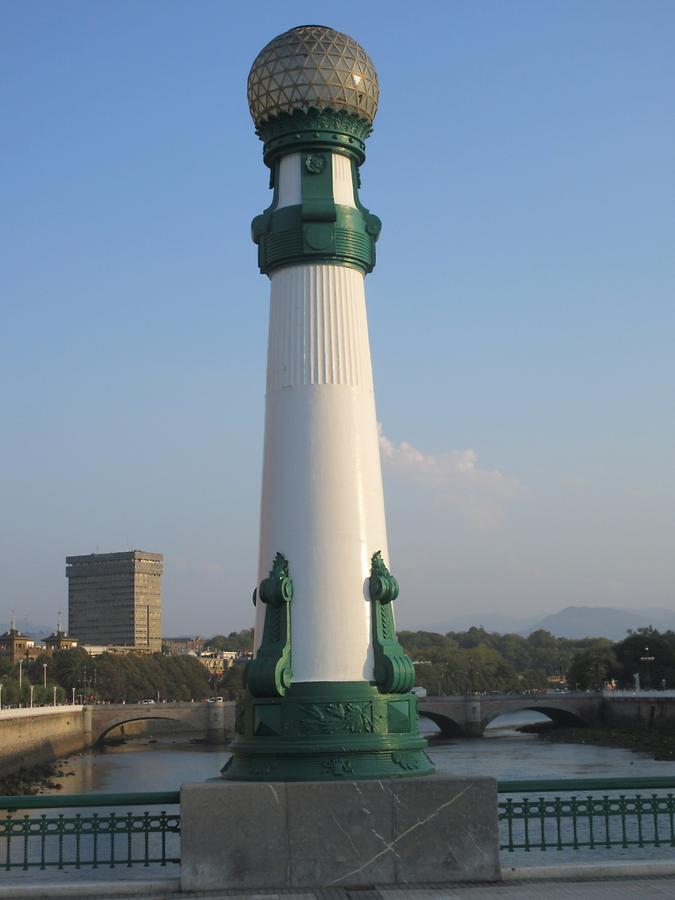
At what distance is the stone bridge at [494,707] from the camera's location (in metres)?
92.3

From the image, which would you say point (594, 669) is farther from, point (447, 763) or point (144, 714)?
point (447, 763)

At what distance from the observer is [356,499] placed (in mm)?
12469

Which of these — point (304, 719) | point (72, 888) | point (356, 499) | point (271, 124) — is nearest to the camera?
point (72, 888)

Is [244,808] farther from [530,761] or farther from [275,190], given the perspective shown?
[530,761]

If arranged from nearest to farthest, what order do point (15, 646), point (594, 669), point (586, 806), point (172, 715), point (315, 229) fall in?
1. point (586, 806)
2. point (315, 229)
3. point (172, 715)
4. point (594, 669)
5. point (15, 646)

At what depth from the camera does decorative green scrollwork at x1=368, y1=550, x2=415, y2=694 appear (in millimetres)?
11898

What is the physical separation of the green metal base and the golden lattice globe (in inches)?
257

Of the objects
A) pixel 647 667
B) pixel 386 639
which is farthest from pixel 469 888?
pixel 647 667

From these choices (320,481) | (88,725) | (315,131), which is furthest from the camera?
(88,725)

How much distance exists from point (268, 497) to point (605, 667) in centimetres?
9963

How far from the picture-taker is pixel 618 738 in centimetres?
8200

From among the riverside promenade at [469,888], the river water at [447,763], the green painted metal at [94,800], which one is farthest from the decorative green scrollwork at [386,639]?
the river water at [447,763]

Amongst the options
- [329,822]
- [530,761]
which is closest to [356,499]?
[329,822]

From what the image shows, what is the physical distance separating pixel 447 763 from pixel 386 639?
5516 centimetres
